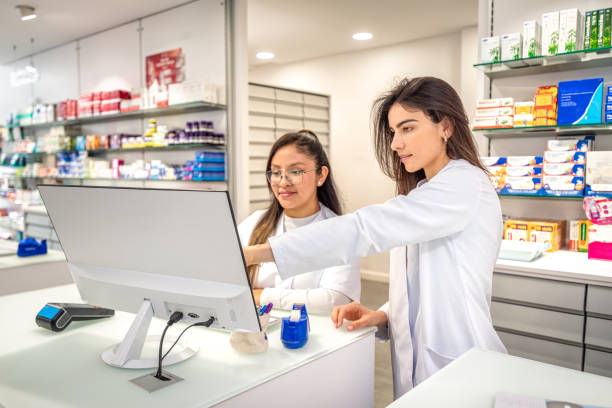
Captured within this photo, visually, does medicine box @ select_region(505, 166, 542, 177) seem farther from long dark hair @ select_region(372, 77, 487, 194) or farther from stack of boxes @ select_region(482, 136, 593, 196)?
long dark hair @ select_region(372, 77, 487, 194)

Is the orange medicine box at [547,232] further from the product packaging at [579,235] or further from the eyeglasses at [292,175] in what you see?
the eyeglasses at [292,175]

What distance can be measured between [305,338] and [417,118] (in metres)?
0.76

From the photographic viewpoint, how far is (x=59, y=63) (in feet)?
21.0

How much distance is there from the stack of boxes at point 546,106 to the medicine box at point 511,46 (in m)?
0.27

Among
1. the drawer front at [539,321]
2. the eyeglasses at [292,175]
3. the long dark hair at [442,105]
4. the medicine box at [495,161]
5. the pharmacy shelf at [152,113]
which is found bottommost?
the drawer front at [539,321]

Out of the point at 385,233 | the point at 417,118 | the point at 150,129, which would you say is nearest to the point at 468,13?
the point at 150,129

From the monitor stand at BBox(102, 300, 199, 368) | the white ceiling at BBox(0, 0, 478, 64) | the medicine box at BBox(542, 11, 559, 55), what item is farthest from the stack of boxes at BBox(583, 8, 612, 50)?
the monitor stand at BBox(102, 300, 199, 368)

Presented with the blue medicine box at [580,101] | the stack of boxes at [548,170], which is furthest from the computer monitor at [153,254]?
the blue medicine box at [580,101]

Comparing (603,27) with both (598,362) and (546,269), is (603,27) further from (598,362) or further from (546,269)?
(598,362)

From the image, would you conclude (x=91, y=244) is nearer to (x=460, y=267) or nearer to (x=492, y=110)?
(x=460, y=267)

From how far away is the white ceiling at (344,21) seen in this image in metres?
4.56

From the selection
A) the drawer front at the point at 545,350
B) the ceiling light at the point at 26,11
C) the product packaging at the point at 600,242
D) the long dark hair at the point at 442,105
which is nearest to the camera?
the long dark hair at the point at 442,105

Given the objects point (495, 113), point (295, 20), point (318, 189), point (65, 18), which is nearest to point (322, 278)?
point (318, 189)

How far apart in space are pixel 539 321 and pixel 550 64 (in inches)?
62.6
